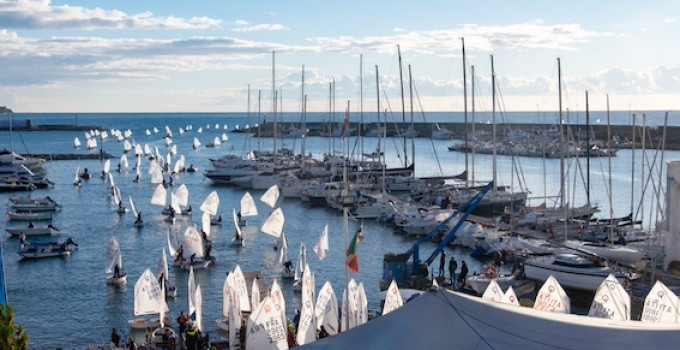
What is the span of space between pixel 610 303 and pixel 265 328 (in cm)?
926

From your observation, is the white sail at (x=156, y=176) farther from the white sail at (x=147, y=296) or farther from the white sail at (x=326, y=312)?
the white sail at (x=326, y=312)

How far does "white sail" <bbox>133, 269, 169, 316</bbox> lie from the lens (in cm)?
2881

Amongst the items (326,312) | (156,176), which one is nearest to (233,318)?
(326,312)

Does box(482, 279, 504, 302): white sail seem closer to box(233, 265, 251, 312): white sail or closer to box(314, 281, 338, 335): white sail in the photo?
box(314, 281, 338, 335): white sail

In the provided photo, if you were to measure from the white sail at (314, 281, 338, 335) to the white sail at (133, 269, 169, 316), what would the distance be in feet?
22.1

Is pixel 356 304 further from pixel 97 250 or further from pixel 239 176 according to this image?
pixel 239 176

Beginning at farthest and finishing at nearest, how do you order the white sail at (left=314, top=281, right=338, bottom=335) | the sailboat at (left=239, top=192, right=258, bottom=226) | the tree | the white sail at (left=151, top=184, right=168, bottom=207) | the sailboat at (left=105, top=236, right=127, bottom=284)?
the white sail at (left=151, top=184, right=168, bottom=207) → the sailboat at (left=239, top=192, right=258, bottom=226) → the sailboat at (left=105, top=236, right=127, bottom=284) → the white sail at (left=314, top=281, right=338, bottom=335) → the tree

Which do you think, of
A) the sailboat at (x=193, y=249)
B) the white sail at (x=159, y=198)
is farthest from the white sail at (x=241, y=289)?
the white sail at (x=159, y=198)

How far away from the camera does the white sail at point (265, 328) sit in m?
21.4

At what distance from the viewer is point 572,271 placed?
31.2 metres

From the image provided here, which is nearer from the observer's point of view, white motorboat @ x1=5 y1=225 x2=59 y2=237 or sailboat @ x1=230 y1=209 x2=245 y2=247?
sailboat @ x1=230 y1=209 x2=245 y2=247

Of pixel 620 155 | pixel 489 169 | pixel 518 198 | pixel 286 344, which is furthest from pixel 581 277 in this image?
pixel 620 155

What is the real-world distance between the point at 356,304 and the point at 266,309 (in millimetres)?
3428

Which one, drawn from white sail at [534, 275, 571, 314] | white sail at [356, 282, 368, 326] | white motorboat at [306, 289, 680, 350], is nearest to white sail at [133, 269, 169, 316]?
white sail at [356, 282, 368, 326]
